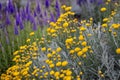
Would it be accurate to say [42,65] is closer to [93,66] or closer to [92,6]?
[93,66]

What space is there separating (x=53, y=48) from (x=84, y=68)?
0.70 meters

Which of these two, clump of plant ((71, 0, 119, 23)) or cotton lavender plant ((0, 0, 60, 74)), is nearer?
cotton lavender plant ((0, 0, 60, 74))

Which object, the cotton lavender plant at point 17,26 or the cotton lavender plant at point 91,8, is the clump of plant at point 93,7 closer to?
the cotton lavender plant at point 91,8

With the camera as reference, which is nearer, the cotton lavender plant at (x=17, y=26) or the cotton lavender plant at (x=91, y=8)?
the cotton lavender plant at (x=17, y=26)

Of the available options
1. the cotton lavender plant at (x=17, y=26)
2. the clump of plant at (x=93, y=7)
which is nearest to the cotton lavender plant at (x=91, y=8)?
the clump of plant at (x=93, y=7)

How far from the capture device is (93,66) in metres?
2.75

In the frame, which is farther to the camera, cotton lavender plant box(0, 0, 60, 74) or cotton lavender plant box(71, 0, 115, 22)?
cotton lavender plant box(71, 0, 115, 22)

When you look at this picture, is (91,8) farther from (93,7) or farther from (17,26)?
(17,26)

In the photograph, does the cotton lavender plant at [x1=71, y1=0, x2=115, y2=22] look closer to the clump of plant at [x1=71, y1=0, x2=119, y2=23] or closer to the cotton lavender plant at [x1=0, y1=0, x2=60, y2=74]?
the clump of plant at [x1=71, y1=0, x2=119, y2=23]

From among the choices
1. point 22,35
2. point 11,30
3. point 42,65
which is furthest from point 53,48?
point 11,30

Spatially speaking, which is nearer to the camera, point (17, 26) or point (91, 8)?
point (17, 26)

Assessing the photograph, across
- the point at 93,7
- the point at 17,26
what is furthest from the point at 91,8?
the point at 17,26

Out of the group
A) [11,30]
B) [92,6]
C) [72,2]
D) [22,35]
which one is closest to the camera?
[22,35]

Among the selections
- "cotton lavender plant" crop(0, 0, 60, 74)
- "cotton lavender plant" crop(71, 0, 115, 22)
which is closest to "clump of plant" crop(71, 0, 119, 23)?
"cotton lavender plant" crop(71, 0, 115, 22)
